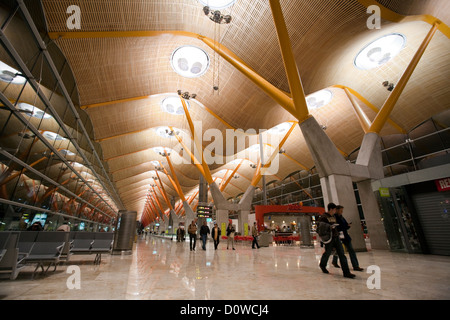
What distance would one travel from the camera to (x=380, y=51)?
16.3 m

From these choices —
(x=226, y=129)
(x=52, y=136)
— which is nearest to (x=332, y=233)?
(x=52, y=136)

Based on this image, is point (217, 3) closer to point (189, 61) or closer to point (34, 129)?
point (189, 61)

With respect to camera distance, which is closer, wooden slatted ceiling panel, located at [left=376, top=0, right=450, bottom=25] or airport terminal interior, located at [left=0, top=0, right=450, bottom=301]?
airport terminal interior, located at [left=0, top=0, right=450, bottom=301]

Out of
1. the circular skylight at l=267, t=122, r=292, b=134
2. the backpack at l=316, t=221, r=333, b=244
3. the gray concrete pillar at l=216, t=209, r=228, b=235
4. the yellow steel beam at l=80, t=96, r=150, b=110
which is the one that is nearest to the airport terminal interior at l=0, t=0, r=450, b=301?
the backpack at l=316, t=221, r=333, b=244

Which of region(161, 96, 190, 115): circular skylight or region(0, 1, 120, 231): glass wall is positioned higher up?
region(161, 96, 190, 115): circular skylight

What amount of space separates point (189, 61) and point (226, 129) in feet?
24.7

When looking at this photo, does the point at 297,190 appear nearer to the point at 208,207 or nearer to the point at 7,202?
the point at 208,207

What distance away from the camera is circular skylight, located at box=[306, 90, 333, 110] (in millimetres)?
22047

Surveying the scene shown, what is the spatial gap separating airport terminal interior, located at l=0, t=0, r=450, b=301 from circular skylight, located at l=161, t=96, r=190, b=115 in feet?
0.70

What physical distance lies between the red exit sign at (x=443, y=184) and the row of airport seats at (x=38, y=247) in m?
11.5

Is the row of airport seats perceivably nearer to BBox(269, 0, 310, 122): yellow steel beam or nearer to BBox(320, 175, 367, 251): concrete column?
BBox(269, 0, 310, 122): yellow steel beam

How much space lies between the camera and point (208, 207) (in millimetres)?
26922

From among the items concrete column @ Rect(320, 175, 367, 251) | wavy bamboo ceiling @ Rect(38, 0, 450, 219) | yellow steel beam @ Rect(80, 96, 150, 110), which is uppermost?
wavy bamboo ceiling @ Rect(38, 0, 450, 219)

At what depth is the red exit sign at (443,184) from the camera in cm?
755
